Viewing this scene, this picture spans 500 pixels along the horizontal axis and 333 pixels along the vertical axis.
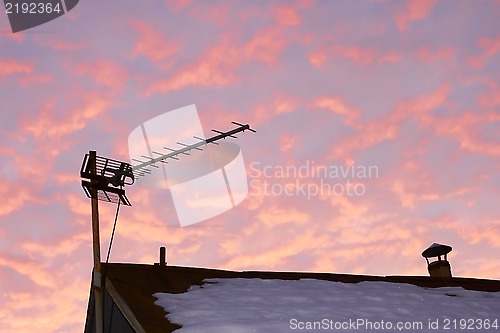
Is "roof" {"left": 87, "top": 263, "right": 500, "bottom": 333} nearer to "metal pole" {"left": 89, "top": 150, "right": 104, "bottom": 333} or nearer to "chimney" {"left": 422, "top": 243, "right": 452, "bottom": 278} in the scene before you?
"metal pole" {"left": 89, "top": 150, "right": 104, "bottom": 333}

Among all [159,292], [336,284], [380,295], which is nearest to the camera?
[159,292]

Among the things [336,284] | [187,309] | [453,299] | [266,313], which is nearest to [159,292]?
[187,309]

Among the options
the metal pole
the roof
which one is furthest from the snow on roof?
the metal pole

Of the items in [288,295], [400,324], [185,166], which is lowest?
[400,324]

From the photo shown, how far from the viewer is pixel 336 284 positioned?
1248cm

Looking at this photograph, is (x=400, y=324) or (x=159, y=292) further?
(x=159, y=292)

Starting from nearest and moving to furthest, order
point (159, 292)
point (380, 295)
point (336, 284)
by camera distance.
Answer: point (159, 292) < point (380, 295) < point (336, 284)

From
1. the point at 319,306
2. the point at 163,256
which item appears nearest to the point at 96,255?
the point at 163,256

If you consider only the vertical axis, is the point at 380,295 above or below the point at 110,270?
below

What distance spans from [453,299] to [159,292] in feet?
18.7

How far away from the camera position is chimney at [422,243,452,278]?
54.2 ft

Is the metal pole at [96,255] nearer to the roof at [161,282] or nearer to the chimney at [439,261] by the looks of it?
the roof at [161,282]

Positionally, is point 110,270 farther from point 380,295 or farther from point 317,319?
point 380,295

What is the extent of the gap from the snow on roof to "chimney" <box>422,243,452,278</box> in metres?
3.44
